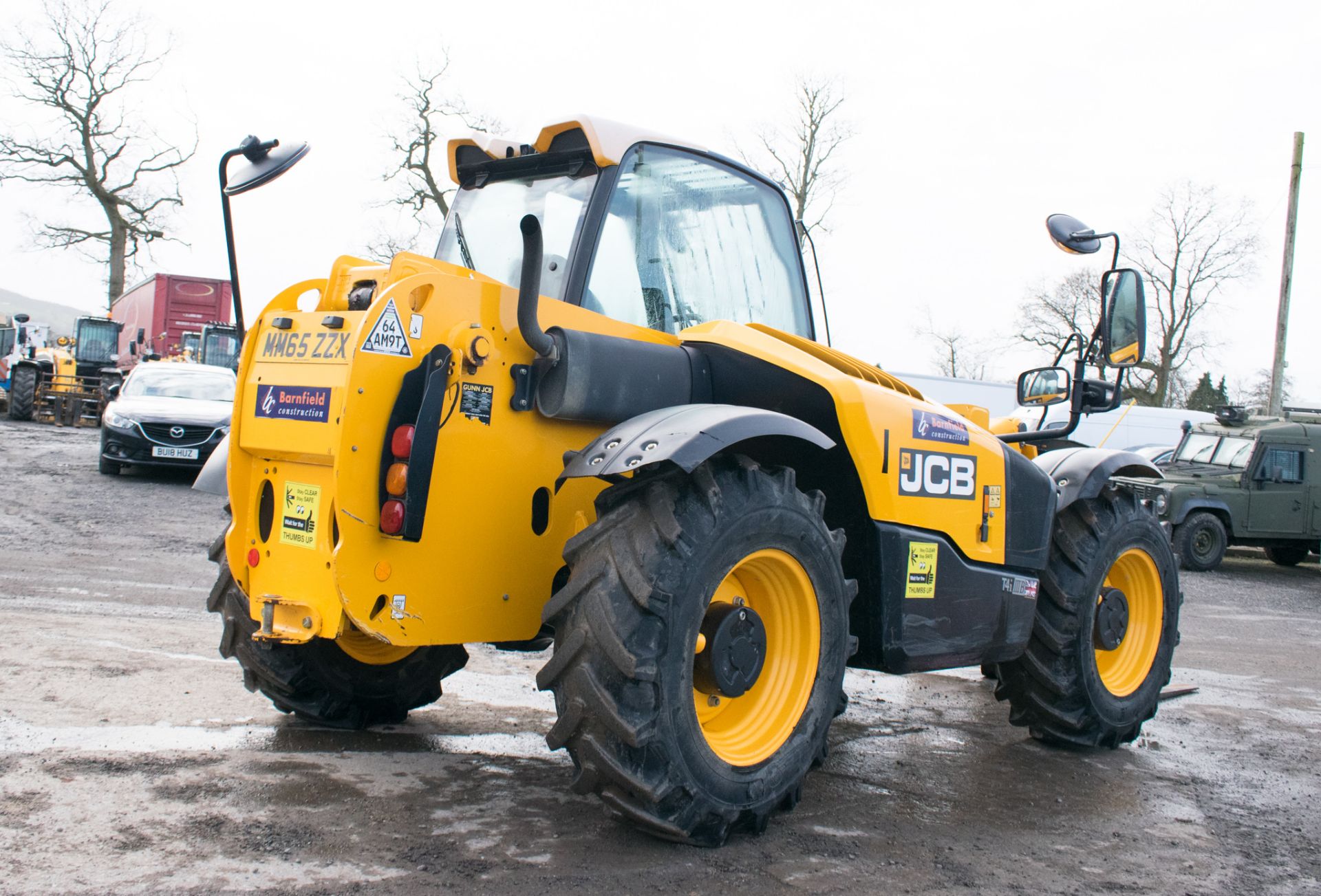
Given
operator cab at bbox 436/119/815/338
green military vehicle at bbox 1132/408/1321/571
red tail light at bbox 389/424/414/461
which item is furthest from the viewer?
green military vehicle at bbox 1132/408/1321/571

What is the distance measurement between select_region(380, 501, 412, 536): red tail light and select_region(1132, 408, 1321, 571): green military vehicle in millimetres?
14764

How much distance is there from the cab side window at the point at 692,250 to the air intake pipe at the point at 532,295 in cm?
51

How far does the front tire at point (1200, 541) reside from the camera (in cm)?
1641

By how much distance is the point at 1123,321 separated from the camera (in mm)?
4809

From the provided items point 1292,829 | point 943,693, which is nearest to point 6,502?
point 943,693

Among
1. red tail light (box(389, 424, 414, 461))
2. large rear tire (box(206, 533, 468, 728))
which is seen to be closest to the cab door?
large rear tire (box(206, 533, 468, 728))

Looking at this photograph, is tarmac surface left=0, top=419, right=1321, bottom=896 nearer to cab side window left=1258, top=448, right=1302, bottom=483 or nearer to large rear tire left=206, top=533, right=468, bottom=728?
large rear tire left=206, top=533, right=468, bottom=728

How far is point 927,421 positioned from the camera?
4.62 m

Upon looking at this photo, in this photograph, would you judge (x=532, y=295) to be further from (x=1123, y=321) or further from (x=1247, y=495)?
(x=1247, y=495)

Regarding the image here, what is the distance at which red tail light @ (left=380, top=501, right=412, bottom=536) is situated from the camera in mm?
3619

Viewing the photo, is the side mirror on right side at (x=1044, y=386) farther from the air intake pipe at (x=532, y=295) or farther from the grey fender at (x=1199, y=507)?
the grey fender at (x=1199, y=507)

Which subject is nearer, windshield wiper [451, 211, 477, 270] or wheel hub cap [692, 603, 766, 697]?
wheel hub cap [692, 603, 766, 697]

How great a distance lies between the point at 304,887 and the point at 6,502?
479 inches

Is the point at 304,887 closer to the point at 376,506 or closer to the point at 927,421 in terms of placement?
the point at 376,506
